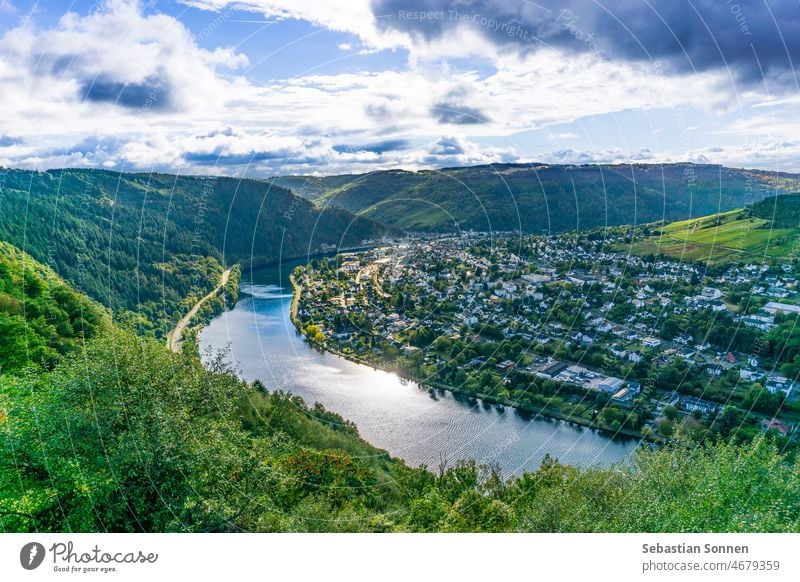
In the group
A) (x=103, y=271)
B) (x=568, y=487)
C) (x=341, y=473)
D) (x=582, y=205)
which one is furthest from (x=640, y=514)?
(x=582, y=205)

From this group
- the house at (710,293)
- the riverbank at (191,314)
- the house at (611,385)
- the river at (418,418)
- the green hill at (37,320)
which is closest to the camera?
the green hill at (37,320)

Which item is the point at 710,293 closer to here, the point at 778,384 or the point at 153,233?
the point at 778,384

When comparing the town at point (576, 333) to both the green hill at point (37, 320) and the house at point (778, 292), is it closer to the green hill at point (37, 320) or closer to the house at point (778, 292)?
the house at point (778, 292)

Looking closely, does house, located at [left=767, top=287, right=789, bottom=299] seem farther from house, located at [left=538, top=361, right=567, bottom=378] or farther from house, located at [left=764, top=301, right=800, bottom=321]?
house, located at [left=538, top=361, right=567, bottom=378]

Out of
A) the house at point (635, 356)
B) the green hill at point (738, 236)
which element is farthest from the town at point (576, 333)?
the green hill at point (738, 236)

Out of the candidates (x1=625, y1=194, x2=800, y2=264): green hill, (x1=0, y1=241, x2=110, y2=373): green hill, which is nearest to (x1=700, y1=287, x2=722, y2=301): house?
(x1=625, y1=194, x2=800, y2=264): green hill

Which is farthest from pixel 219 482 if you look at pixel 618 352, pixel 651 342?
pixel 651 342
